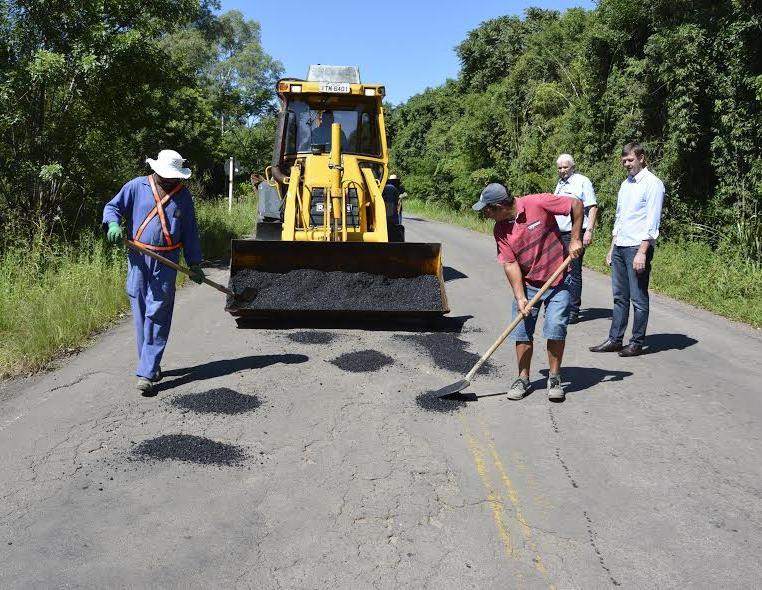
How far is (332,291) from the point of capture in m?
7.73

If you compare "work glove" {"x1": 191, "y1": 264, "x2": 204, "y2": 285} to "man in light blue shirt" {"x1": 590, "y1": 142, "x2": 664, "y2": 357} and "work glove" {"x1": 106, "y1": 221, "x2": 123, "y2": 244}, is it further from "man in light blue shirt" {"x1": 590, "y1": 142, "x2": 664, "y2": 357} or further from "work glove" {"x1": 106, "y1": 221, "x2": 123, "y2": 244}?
"man in light blue shirt" {"x1": 590, "y1": 142, "x2": 664, "y2": 357}

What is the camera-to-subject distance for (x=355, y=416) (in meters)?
4.86

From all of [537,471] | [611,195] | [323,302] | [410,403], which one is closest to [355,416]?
[410,403]

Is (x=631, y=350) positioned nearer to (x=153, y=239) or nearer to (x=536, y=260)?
(x=536, y=260)

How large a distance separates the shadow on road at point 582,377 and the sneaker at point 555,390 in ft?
0.81

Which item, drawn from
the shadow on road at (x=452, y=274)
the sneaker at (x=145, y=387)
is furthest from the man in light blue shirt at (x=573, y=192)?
the sneaker at (x=145, y=387)

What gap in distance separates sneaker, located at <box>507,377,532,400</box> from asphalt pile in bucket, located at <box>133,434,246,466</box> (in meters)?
2.15

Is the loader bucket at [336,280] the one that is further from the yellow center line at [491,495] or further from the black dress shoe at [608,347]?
the yellow center line at [491,495]

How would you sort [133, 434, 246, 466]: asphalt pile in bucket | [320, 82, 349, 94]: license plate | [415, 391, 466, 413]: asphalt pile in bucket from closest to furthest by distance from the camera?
[133, 434, 246, 466]: asphalt pile in bucket, [415, 391, 466, 413]: asphalt pile in bucket, [320, 82, 349, 94]: license plate

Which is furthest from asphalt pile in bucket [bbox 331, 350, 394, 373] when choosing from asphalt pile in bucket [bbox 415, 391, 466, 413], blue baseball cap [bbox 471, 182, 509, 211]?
blue baseball cap [bbox 471, 182, 509, 211]

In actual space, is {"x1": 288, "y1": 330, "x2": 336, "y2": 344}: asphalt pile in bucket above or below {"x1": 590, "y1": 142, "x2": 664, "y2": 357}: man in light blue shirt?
below

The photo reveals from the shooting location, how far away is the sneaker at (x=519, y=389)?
5289mm

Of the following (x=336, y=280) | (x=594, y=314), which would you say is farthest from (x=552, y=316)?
(x=594, y=314)

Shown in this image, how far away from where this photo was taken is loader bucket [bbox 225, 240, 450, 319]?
295 inches
